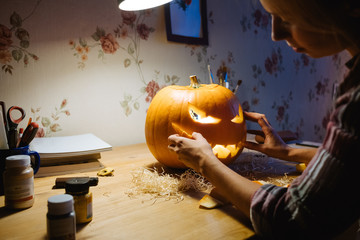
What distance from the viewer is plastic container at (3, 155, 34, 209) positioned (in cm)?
57

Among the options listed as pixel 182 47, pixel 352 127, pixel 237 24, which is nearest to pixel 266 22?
pixel 237 24

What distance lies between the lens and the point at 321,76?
2205mm

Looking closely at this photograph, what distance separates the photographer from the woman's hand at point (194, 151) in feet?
2.09

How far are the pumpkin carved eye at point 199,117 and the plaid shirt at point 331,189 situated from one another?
1.30ft

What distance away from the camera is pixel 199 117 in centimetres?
83

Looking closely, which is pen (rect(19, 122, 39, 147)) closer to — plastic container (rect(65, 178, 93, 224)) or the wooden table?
the wooden table

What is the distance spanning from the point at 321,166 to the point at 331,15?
245mm

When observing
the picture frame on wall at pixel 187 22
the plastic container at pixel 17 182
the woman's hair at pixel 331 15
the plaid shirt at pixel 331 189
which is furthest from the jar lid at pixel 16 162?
the picture frame on wall at pixel 187 22

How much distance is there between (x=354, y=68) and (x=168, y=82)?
3.16 feet

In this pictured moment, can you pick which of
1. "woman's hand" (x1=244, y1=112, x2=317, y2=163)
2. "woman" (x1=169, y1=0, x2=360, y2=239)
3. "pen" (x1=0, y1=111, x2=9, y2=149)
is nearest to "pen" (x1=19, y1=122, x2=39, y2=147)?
"pen" (x1=0, y1=111, x2=9, y2=149)

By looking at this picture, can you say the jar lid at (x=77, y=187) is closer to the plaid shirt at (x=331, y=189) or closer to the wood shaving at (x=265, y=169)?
the plaid shirt at (x=331, y=189)

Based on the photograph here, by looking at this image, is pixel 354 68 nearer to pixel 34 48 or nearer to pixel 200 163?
pixel 200 163

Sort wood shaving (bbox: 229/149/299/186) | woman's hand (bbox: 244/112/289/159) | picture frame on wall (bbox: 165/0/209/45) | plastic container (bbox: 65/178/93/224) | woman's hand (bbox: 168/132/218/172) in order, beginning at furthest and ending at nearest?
picture frame on wall (bbox: 165/0/209/45)
woman's hand (bbox: 244/112/289/159)
wood shaving (bbox: 229/149/299/186)
woman's hand (bbox: 168/132/218/172)
plastic container (bbox: 65/178/93/224)

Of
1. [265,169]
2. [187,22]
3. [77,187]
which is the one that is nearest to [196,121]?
[265,169]
